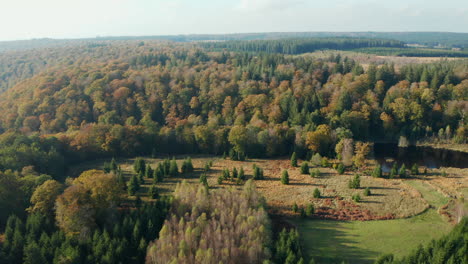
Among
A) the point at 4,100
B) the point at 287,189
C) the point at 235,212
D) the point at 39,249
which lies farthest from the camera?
the point at 4,100

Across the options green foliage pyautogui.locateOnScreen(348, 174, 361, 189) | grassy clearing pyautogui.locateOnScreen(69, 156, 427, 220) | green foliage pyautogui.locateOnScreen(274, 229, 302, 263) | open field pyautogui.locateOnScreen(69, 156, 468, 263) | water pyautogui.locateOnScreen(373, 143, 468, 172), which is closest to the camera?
green foliage pyautogui.locateOnScreen(274, 229, 302, 263)

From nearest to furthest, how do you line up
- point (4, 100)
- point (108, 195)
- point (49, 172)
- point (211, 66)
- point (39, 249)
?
point (39, 249), point (108, 195), point (49, 172), point (4, 100), point (211, 66)

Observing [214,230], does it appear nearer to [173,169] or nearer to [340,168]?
[173,169]

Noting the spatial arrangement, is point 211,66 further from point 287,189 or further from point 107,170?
point 287,189

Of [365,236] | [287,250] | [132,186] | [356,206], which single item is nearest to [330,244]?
[365,236]

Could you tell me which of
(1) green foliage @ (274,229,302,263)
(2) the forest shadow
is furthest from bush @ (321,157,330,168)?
(1) green foliage @ (274,229,302,263)

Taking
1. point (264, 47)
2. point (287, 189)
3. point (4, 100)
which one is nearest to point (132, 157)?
point (287, 189)

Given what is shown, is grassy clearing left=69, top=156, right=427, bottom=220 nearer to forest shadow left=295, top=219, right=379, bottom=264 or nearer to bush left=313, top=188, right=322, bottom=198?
bush left=313, top=188, right=322, bottom=198
